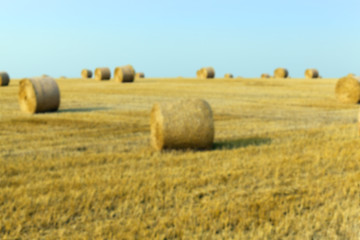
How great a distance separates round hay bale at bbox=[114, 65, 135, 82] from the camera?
3791 centimetres

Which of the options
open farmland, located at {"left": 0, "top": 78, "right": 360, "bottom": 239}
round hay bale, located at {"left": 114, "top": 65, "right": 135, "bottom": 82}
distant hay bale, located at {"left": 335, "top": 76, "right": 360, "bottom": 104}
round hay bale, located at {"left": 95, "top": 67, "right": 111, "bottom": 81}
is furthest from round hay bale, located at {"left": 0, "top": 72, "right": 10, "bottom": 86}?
distant hay bale, located at {"left": 335, "top": 76, "right": 360, "bottom": 104}

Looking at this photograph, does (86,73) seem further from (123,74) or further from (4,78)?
(4,78)

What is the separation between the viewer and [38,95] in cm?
1662

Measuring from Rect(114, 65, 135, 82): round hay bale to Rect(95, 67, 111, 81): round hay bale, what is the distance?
10.9 ft

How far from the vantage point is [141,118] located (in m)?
15.2

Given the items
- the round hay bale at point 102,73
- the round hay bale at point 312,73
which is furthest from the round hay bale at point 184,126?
the round hay bale at point 312,73

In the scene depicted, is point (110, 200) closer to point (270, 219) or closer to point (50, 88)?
point (270, 219)

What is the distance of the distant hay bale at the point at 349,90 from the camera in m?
21.7

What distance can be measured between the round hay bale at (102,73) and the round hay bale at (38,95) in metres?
24.4

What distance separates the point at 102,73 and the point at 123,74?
465 cm

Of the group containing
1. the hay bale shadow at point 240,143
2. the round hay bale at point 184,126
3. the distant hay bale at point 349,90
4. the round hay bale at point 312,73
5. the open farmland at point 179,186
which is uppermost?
the round hay bale at point 312,73

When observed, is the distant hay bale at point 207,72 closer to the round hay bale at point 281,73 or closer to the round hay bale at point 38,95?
the round hay bale at point 281,73

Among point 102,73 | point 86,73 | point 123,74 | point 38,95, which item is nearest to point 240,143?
point 38,95

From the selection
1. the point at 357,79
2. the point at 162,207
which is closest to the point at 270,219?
the point at 162,207
